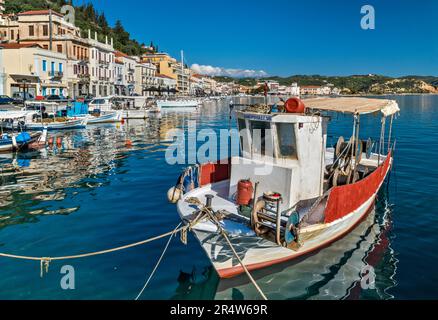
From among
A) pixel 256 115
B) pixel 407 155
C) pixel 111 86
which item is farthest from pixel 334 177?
pixel 111 86

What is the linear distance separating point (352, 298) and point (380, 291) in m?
0.85

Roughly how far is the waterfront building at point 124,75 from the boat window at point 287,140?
266 ft

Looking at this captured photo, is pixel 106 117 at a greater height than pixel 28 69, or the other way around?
pixel 28 69

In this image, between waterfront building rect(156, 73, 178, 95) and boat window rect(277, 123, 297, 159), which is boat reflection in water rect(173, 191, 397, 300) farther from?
waterfront building rect(156, 73, 178, 95)

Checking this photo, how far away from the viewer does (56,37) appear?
221ft

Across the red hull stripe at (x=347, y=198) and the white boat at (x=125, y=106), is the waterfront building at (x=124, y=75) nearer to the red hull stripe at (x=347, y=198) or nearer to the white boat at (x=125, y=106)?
the white boat at (x=125, y=106)

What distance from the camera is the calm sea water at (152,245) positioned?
9.10 metres

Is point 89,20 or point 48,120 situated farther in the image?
point 89,20

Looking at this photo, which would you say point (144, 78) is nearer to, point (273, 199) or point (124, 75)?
point (124, 75)

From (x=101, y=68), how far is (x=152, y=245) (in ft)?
249

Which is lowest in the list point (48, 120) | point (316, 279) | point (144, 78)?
point (316, 279)

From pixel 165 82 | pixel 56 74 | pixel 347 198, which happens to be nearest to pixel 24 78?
pixel 56 74

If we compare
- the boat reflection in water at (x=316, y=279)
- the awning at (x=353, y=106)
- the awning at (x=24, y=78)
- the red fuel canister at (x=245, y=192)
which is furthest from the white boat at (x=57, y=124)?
the boat reflection in water at (x=316, y=279)
